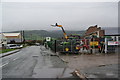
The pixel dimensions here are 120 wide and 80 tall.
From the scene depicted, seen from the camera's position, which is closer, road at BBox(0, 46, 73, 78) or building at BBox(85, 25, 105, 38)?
road at BBox(0, 46, 73, 78)

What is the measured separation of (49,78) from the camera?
7.46 metres

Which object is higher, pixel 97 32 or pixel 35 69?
pixel 97 32

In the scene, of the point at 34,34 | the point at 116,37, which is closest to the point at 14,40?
the point at 34,34

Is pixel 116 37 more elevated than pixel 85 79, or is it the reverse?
pixel 116 37

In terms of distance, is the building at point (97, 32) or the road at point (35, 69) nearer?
the road at point (35, 69)

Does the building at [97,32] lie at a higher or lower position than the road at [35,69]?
higher

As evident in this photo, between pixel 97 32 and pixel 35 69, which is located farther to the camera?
pixel 97 32

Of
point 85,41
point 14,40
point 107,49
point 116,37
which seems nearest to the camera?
point 107,49

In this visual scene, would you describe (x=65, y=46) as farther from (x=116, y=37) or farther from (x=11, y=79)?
(x=116, y=37)

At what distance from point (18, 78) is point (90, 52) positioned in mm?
13022

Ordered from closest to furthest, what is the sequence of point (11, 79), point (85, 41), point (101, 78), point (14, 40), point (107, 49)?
point (101, 78), point (11, 79), point (107, 49), point (85, 41), point (14, 40)

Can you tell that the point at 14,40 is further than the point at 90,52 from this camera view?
Yes

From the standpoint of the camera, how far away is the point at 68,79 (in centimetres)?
717

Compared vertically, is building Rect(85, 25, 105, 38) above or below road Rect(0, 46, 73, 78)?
above
